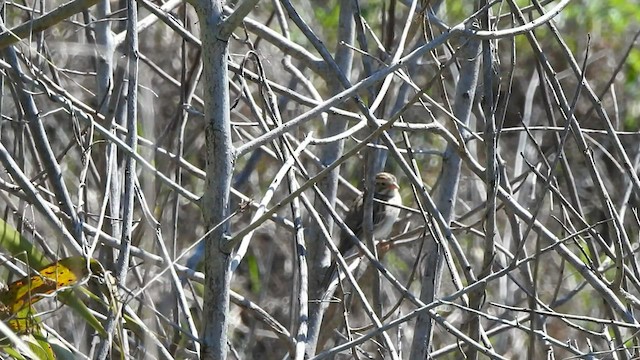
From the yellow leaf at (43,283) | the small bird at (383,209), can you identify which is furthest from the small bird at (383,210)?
the yellow leaf at (43,283)

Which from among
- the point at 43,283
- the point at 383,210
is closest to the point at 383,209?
the point at 383,210

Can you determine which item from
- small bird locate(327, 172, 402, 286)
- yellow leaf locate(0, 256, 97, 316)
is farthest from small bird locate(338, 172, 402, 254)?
yellow leaf locate(0, 256, 97, 316)

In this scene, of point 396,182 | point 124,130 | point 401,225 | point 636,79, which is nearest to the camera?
point 124,130

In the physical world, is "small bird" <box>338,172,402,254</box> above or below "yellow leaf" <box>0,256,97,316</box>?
above

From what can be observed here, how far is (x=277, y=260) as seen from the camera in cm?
812

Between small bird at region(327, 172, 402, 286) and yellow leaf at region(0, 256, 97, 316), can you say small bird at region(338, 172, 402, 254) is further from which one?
yellow leaf at region(0, 256, 97, 316)

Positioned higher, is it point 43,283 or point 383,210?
point 383,210

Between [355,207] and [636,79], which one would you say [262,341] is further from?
[636,79]

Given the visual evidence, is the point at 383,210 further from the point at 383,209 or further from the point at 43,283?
the point at 43,283

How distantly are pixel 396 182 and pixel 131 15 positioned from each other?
485cm

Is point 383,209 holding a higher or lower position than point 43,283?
higher

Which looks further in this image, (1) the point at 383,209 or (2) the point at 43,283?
(1) the point at 383,209

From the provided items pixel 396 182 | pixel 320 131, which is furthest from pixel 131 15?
pixel 396 182

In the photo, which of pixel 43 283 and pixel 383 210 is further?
pixel 383 210
